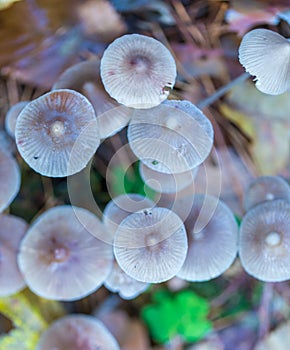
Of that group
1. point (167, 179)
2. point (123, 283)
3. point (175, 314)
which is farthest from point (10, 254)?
point (175, 314)

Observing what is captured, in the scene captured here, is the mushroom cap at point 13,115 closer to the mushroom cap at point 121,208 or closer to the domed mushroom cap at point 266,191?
the mushroom cap at point 121,208

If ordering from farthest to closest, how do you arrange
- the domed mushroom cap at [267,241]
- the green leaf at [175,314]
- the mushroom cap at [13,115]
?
1. the green leaf at [175,314]
2. the mushroom cap at [13,115]
3. the domed mushroom cap at [267,241]

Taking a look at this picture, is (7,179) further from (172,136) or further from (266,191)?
(266,191)

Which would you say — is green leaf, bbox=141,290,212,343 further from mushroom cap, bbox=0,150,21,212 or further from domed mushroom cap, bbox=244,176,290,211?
mushroom cap, bbox=0,150,21,212

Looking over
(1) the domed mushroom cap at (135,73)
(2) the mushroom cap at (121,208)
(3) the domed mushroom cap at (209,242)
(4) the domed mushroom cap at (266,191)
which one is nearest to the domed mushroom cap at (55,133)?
(1) the domed mushroom cap at (135,73)

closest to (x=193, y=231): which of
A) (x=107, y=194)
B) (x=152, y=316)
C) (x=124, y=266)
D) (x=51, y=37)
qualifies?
(x=124, y=266)

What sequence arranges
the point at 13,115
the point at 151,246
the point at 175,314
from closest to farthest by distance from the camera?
1. the point at 151,246
2. the point at 13,115
3. the point at 175,314
